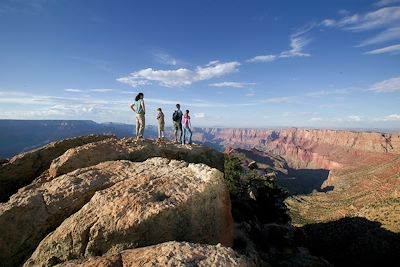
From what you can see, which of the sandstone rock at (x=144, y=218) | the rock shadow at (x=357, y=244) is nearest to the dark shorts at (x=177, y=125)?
the sandstone rock at (x=144, y=218)

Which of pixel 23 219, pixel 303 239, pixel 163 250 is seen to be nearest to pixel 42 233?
pixel 23 219

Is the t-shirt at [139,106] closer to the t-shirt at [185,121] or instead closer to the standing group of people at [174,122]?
the standing group of people at [174,122]

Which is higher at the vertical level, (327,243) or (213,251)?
(213,251)

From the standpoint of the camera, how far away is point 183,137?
24.7m

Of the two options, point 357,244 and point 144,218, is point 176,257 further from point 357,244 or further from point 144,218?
point 357,244

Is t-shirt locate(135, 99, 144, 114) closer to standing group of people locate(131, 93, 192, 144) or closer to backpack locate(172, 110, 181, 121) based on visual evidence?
standing group of people locate(131, 93, 192, 144)

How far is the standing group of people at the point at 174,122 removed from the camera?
21.3 metres

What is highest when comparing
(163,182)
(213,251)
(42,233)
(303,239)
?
(163,182)

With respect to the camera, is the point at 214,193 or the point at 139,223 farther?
the point at 214,193

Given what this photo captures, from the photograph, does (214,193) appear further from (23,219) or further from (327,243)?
(327,243)

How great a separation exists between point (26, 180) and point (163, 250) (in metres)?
13.4

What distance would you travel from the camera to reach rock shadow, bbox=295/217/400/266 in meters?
45.4

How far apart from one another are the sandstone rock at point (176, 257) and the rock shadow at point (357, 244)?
31958 millimetres

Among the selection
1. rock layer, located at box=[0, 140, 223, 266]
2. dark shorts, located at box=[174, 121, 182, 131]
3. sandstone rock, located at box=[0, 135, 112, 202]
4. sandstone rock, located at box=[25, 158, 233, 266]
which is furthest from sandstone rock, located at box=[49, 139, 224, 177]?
sandstone rock, located at box=[25, 158, 233, 266]
